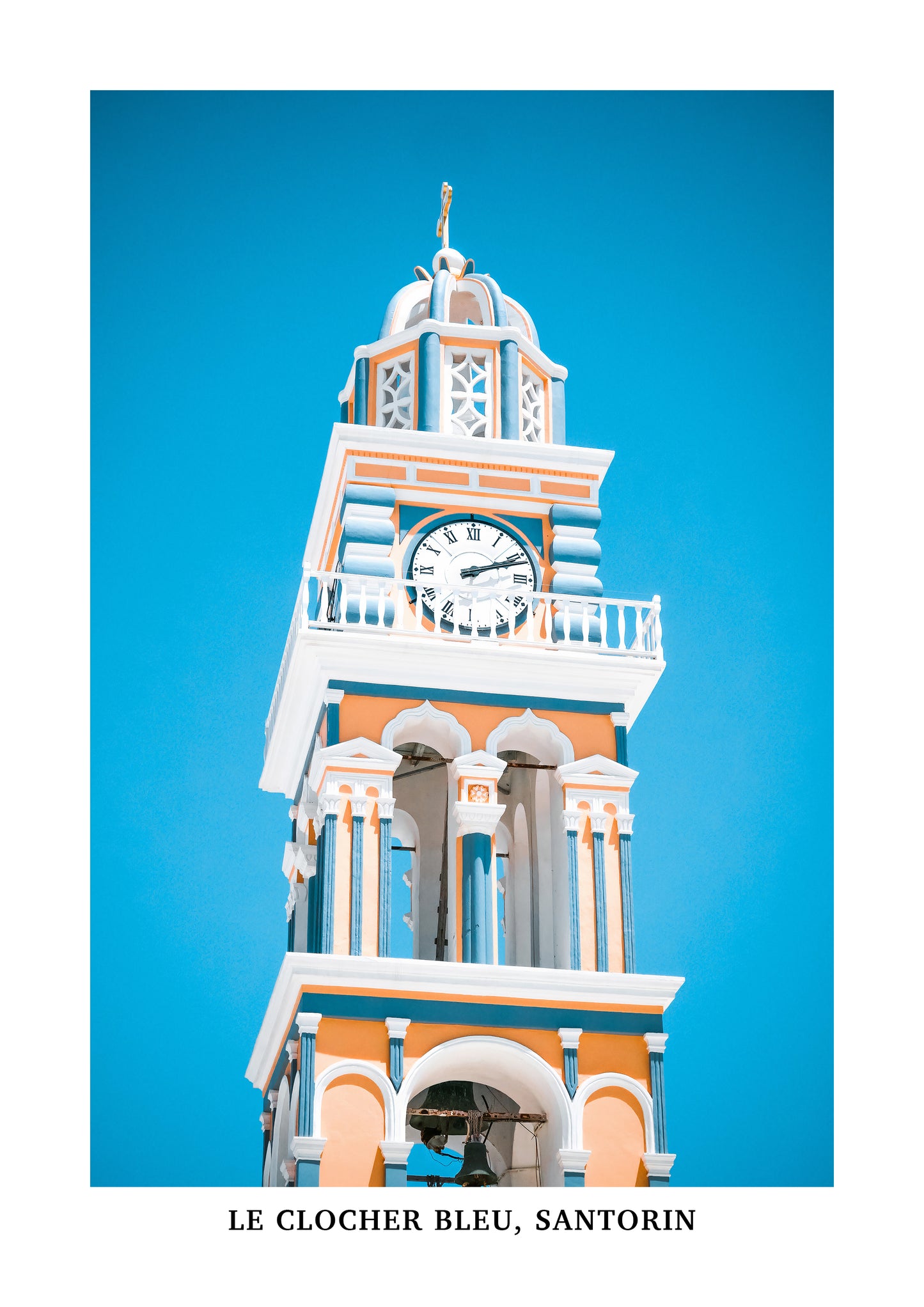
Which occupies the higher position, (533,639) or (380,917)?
(533,639)

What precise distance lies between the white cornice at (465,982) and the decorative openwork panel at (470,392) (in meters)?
7.02

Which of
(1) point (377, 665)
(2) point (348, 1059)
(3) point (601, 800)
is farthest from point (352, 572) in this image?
(2) point (348, 1059)

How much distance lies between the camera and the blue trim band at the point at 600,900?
1080 inches

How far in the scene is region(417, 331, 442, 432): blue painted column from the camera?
101 ft

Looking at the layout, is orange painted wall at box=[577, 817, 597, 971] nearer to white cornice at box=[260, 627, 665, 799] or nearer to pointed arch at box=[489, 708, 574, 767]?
white cornice at box=[260, 627, 665, 799]

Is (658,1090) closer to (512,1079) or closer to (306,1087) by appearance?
(512,1079)

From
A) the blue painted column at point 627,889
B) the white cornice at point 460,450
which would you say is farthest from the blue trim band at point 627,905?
the white cornice at point 460,450

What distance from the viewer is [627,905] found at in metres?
27.7

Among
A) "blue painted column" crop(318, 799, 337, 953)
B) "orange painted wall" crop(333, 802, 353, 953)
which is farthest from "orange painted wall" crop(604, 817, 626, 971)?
"blue painted column" crop(318, 799, 337, 953)

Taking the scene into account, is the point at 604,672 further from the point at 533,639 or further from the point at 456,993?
the point at 456,993

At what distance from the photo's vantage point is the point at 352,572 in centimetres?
2950

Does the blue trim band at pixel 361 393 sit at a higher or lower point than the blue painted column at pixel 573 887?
higher

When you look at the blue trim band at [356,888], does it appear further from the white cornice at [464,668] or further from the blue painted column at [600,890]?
the blue painted column at [600,890]

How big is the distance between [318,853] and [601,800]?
10.1ft
